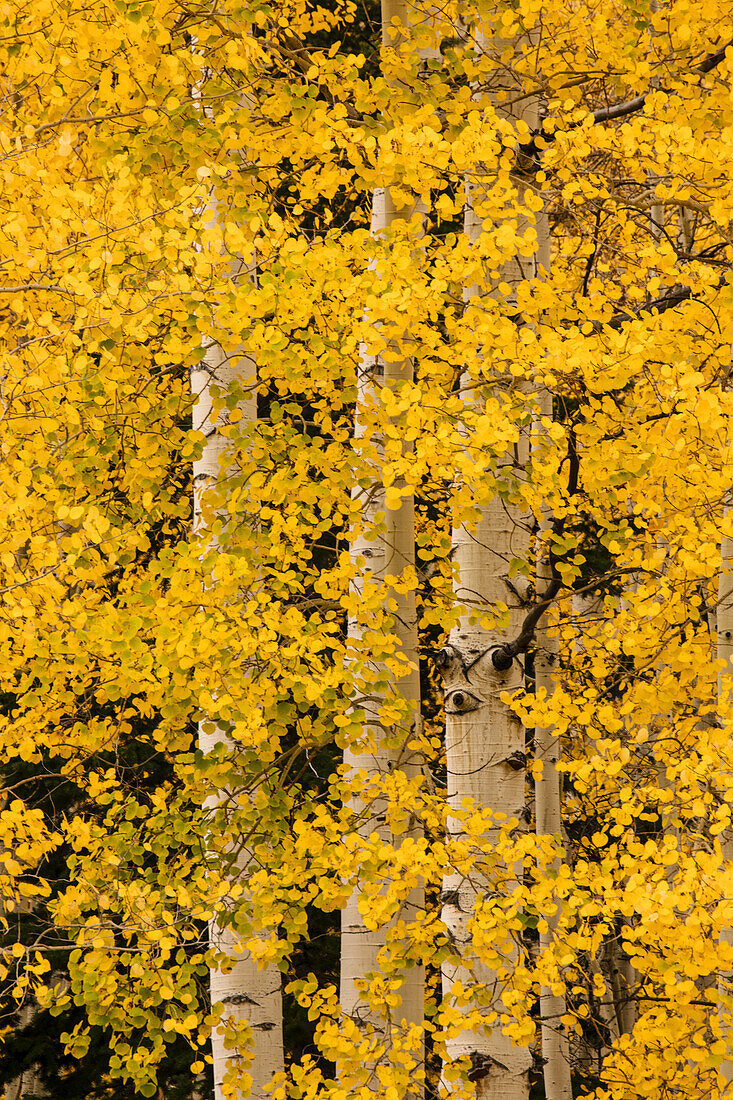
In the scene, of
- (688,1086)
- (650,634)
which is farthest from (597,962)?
(650,634)

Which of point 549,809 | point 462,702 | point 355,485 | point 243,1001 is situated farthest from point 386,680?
point 549,809

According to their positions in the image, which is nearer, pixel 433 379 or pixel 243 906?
pixel 243 906

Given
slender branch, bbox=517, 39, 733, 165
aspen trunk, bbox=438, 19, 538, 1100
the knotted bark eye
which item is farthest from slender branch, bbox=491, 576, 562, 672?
slender branch, bbox=517, 39, 733, 165

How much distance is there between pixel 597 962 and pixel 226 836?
6467mm

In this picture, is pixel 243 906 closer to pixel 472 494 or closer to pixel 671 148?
pixel 472 494

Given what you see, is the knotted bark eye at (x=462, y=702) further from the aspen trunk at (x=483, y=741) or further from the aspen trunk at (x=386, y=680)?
the aspen trunk at (x=386, y=680)

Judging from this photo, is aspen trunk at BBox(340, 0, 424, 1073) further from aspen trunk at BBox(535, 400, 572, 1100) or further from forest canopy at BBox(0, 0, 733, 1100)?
aspen trunk at BBox(535, 400, 572, 1100)

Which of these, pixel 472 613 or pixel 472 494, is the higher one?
→ pixel 472 494

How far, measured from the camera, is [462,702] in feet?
12.1

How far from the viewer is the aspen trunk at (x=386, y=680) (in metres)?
3.60

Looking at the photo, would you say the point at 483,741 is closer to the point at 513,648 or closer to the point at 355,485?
the point at 513,648

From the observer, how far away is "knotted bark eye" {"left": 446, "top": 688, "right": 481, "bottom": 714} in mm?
3682

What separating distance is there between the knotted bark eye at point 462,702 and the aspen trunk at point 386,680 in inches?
4.8

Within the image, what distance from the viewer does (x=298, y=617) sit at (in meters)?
3.32
